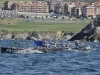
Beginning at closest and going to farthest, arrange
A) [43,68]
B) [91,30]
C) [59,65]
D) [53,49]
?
[43,68], [59,65], [53,49], [91,30]

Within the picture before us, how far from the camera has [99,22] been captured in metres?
181

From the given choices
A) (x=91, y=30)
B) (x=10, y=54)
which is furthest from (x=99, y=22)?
(x=10, y=54)

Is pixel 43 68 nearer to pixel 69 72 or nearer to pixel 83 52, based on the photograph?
pixel 69 72

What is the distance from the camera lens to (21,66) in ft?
196

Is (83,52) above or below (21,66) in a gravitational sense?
below

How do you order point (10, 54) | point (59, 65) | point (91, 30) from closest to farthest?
point (59, 65)
point (10, 54)
point (91, 30)

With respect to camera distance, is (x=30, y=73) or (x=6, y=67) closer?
(x=30, y=73)

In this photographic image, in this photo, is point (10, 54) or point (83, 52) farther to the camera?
point (83, 52)

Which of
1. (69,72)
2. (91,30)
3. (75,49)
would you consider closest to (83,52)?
(75,49)

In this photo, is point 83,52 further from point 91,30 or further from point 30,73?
point 91,30

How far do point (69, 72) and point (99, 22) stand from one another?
419ft

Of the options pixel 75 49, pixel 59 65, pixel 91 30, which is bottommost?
pixel 91 30

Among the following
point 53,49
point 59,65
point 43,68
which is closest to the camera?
point 43,68

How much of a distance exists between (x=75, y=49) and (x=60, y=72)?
39.2 meters
